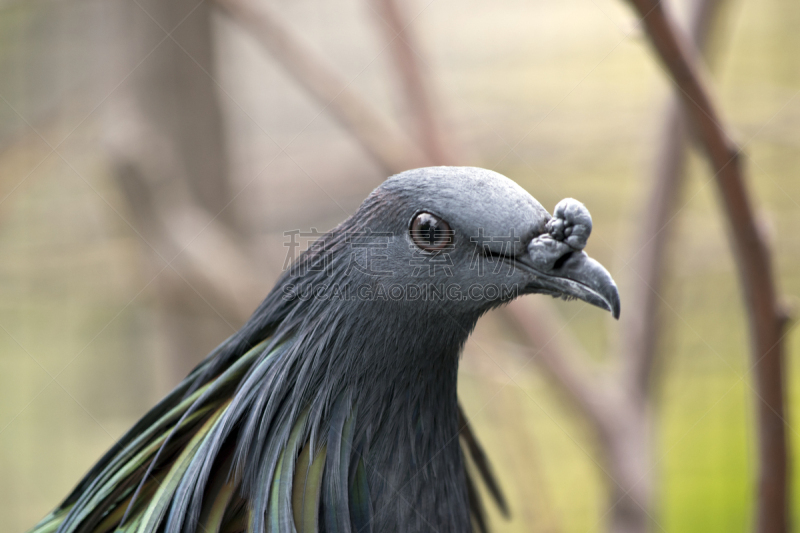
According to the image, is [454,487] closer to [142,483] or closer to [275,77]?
[142,483]

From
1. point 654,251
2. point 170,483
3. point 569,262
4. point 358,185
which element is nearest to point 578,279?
point 569,262

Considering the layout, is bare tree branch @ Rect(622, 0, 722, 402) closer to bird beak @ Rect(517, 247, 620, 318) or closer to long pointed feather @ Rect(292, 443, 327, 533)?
bird beak @ Rect(517, 247, 620, 318)

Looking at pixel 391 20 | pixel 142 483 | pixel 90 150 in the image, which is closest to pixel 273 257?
pixel 90 150

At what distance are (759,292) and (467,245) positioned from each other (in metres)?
0.62

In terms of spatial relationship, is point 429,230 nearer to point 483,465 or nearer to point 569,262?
point 569,262

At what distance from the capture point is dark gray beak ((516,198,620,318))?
1.00 m

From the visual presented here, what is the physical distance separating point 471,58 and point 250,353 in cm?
276

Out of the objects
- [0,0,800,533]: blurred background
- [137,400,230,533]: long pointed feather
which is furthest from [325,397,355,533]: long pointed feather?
[0,0,800,533]: blurred background

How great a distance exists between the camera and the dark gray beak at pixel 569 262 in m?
1.00

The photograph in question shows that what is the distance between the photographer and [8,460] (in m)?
4.04

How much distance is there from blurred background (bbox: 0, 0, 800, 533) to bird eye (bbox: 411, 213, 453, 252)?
68cm

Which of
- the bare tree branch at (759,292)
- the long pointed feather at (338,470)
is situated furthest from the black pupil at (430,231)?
the bare tree branch at (759,292)

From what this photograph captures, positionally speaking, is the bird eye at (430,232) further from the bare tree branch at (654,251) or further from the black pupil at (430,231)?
the bare tree branch at (654,251)

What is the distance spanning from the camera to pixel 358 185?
2701 mm
